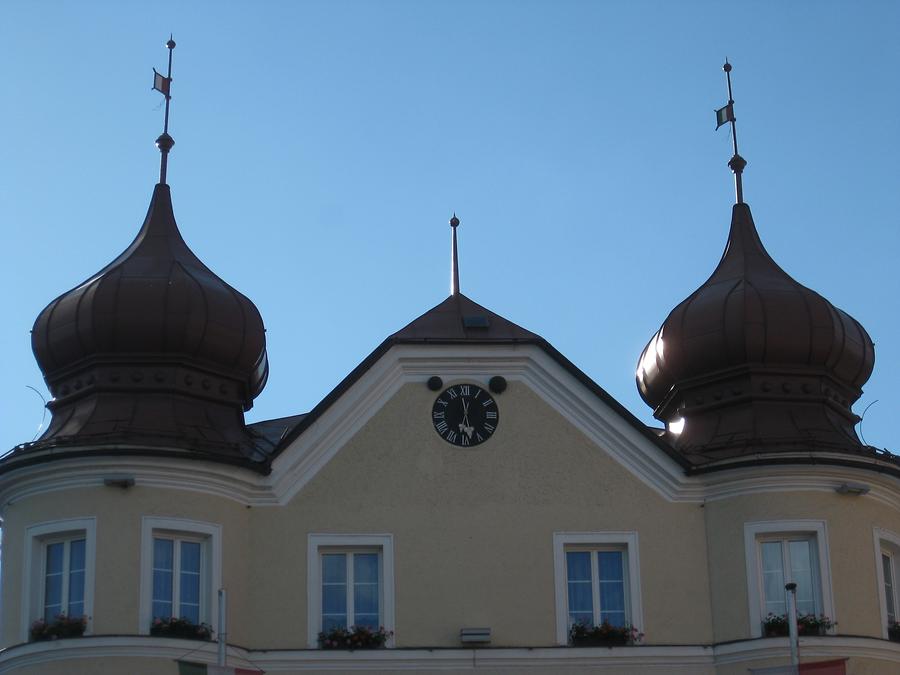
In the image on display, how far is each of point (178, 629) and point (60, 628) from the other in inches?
68.7

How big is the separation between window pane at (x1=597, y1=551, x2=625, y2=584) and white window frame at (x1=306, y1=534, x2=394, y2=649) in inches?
133

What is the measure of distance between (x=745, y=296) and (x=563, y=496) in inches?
190

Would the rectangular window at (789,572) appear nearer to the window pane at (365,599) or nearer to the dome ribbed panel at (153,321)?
the window pane at (365,599)

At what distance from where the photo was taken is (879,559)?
3228cm

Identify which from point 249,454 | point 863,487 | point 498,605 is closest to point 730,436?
point 863,487

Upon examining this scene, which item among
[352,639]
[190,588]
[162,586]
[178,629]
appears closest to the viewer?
[178,629]

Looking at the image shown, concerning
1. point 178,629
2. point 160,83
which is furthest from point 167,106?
point 178,629

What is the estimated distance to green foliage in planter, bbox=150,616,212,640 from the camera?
30141 millimetres

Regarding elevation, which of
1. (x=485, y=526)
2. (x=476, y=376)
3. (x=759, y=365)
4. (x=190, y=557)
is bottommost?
(x=190, y=557)

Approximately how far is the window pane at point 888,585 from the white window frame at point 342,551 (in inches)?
312

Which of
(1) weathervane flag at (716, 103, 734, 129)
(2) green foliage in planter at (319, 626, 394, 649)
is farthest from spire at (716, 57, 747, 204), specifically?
(2) green foliage in planter at (319, 626, 394, 649)

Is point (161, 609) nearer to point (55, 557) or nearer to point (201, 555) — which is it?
point (201, 555)

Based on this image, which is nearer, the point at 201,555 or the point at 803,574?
the point at 201,555

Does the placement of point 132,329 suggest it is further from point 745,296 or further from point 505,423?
point 745,296
